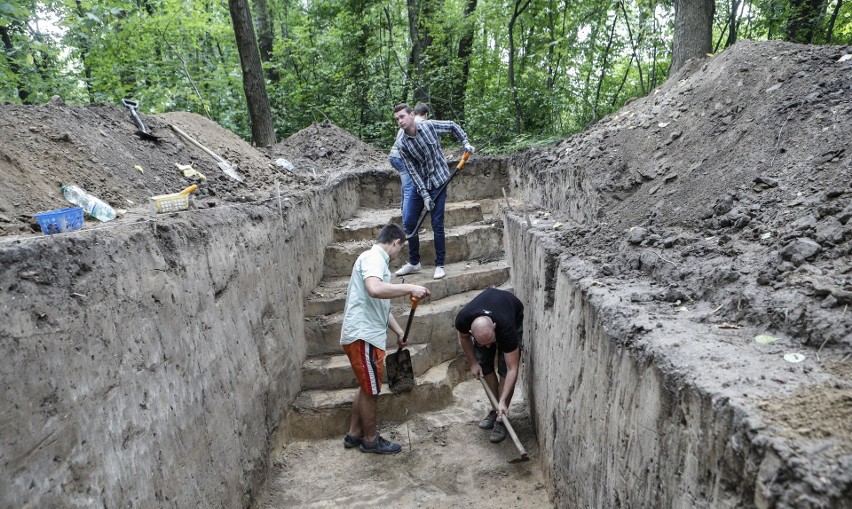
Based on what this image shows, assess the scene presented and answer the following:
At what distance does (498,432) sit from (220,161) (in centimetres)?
420

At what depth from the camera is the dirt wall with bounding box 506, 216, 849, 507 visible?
1.18 metres

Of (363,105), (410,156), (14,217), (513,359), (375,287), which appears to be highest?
(363,105)

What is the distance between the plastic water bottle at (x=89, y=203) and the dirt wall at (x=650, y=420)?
3068mm

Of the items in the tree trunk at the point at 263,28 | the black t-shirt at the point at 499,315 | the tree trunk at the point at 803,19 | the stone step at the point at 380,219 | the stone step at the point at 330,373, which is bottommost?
the stone step at the point at 330,373

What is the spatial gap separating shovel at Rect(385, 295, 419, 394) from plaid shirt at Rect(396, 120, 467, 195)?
160 centimetres

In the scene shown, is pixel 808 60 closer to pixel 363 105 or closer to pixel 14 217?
pixel 14 217

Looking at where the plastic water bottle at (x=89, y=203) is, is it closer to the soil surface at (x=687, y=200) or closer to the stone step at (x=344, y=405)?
the soil surface at (x=687, y=200)

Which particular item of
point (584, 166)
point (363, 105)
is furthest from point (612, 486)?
point (363, 105)

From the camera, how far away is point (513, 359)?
4160 millimetres

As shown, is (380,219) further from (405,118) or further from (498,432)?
(498,432)

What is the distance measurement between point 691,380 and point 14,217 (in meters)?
3.38

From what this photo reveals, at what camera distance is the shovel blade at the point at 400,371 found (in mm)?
4477

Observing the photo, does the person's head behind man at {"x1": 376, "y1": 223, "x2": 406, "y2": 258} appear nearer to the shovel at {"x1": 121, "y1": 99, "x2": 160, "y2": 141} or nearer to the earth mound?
the shovel at {"x1": 121, "y1": 99, "x2": 160, "y2": 141}

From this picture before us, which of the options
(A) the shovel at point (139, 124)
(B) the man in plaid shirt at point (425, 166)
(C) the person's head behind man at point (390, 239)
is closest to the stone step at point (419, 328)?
(B) the man in plaid shirt at point (425, 166)
